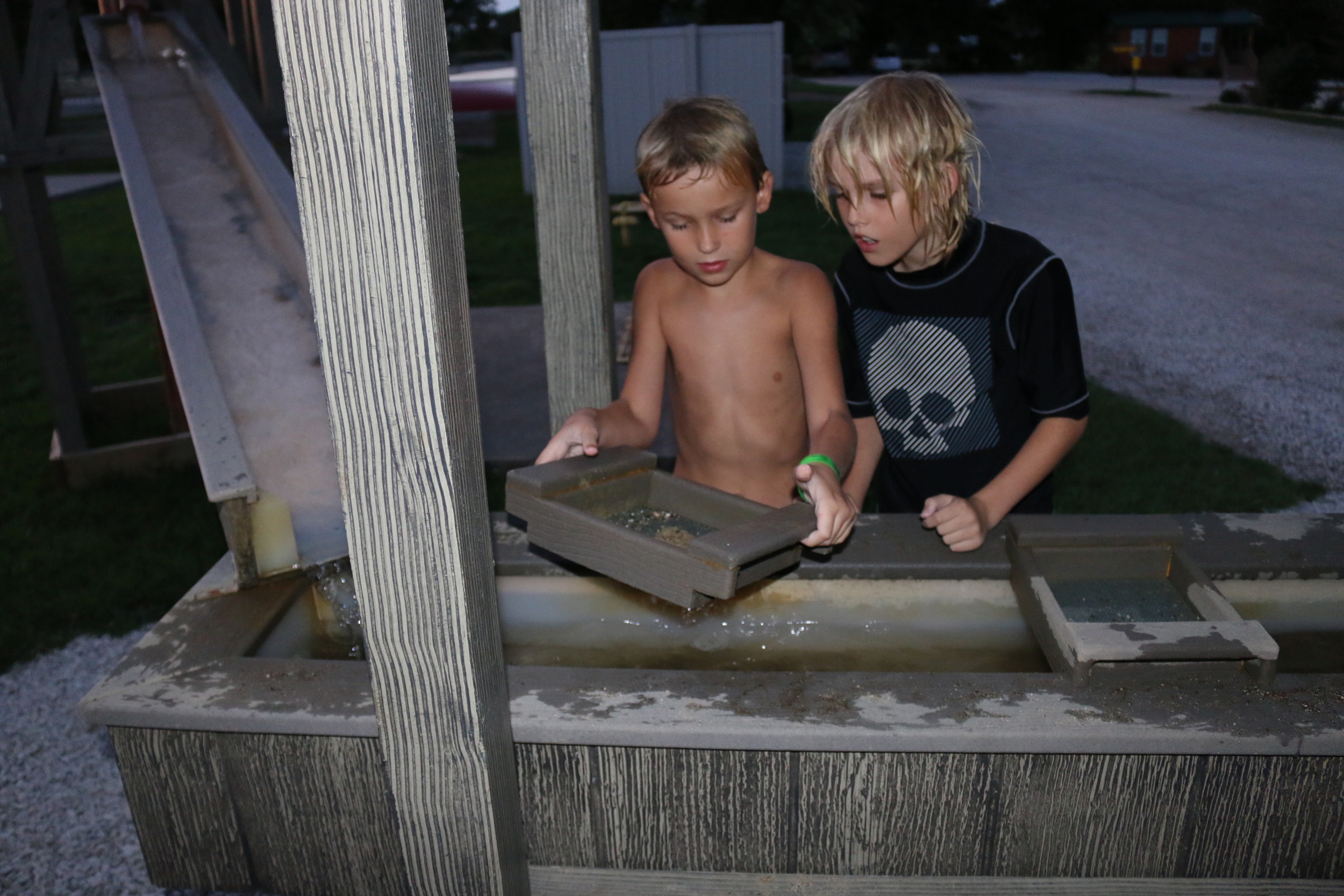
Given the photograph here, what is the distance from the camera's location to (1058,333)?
1.91 metres

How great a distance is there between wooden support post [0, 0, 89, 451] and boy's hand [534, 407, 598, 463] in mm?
3052

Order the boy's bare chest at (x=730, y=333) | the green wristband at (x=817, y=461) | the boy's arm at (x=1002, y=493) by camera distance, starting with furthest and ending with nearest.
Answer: the boy's bare chest at (x=730, y=333), the boy's arm at (x=1002, y=493), the green wristband at (x=817, y=461)

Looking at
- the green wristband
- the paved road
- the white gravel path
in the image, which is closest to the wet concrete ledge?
the green wristband

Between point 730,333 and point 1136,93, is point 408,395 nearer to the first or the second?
point 730,333

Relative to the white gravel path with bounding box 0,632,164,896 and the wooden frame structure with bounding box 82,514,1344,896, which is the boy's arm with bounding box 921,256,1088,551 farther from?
the white gravel path with bounding box 0,632,164,896

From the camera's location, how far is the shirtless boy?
1.90 m

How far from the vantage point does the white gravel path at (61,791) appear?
2082 millimetres

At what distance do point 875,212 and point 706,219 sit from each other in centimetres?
31

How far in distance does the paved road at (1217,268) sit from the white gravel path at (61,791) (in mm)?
3872

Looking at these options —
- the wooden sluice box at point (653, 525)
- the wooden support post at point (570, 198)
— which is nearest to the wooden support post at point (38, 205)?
the wooden support post at point (570, 198)

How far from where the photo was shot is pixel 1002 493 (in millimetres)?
1986

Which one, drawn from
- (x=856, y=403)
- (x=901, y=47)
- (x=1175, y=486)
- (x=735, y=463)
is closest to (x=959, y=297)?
(x=856, y=403)

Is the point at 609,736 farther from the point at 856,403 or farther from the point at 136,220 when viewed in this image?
the point at 136,220

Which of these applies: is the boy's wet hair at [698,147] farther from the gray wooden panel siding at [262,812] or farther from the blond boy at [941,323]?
the gray wooden panel siding at [262,812]
